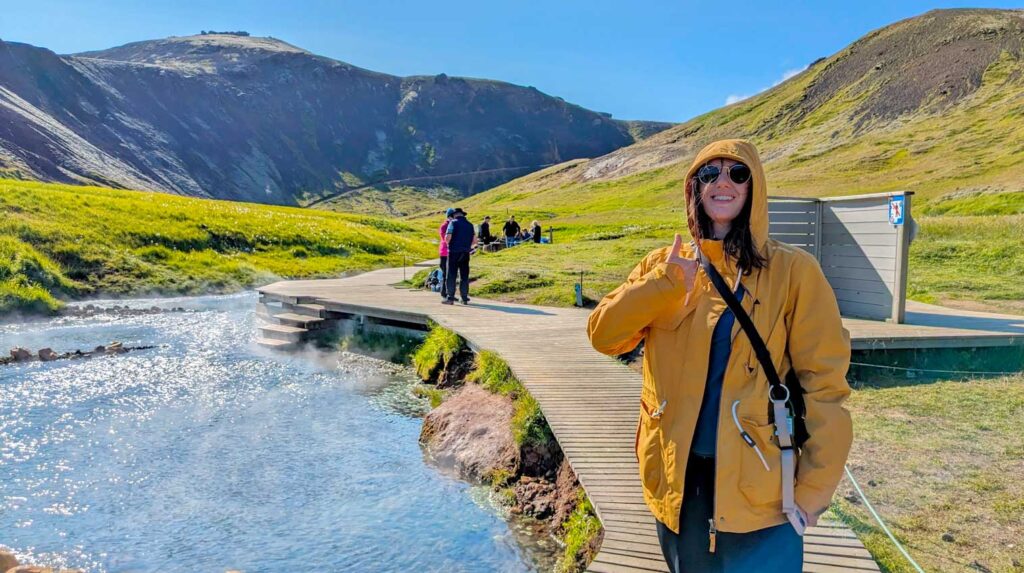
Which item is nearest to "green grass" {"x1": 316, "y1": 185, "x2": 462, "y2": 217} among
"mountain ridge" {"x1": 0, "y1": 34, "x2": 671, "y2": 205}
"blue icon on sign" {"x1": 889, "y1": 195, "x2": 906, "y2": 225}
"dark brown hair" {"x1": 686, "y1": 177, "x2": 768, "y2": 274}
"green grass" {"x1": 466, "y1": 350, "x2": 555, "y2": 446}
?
"mountain ridge" {"x1": 0, "y1": 34, "x2": 671, "y2": 205}

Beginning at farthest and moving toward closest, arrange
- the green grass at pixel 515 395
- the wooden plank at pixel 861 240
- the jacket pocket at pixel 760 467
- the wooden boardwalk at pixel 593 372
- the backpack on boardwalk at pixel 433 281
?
the backpack on boardwalk at pixel 433 281 < the wooden plank at pixel 861 240 < the green grass at pixel 515 395 < the wooden boardwalk at pixel 593 372 < the jacket pocket at pixel 760 467

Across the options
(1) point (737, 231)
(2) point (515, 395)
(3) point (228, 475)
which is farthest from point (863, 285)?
(1) point (737, 231)

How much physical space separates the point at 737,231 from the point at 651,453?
0.93 metres

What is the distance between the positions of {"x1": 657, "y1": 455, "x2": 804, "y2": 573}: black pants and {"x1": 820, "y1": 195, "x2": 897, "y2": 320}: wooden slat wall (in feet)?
34.6

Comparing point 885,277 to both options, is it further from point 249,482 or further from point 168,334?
point 168,334

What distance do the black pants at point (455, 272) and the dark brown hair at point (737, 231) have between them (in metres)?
12.8

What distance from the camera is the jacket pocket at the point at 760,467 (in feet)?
8.30

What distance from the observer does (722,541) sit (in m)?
2.64

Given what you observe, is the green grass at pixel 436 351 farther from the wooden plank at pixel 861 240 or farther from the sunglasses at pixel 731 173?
the sunglasses at pixel 731 173

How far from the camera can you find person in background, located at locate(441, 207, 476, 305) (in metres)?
15.0

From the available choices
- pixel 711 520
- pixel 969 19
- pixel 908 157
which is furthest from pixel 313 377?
pixel 969 19

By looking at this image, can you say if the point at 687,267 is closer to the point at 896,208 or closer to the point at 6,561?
the point at 6,561

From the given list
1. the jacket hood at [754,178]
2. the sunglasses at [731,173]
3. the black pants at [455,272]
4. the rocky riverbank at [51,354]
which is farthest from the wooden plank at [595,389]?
the rocky riverbank at [51,354]

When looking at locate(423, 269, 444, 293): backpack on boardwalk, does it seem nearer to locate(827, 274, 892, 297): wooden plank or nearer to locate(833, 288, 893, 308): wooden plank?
locate(827, 274, 892, 297): wooden plank
